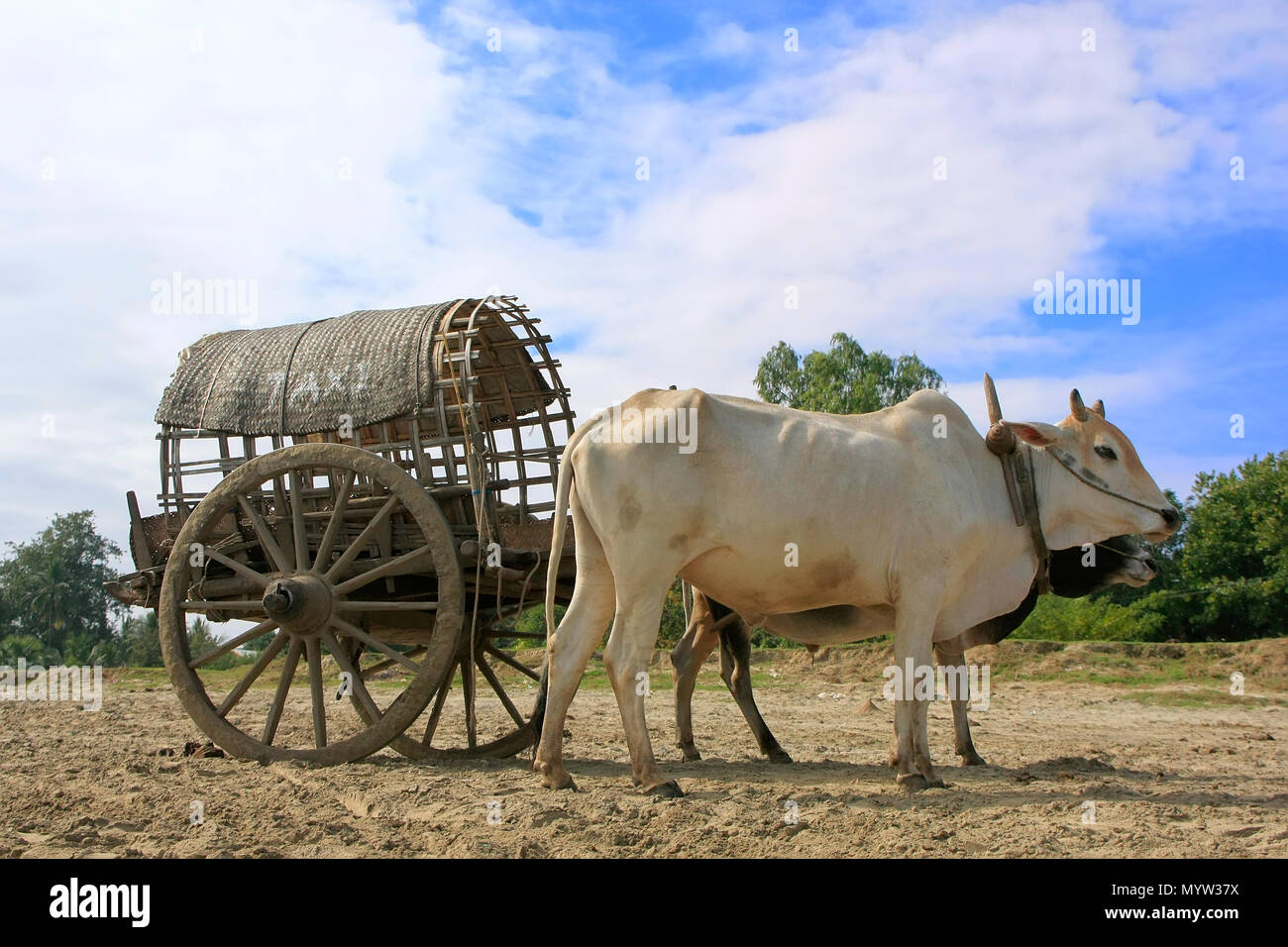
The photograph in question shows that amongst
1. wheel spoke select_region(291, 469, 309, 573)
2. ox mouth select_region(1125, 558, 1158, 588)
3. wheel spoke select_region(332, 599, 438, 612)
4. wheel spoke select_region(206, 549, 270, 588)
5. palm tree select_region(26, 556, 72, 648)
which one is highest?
wheel spoke select_region(291, 469, 309, 573)

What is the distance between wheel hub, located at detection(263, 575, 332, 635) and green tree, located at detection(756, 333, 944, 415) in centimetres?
2911

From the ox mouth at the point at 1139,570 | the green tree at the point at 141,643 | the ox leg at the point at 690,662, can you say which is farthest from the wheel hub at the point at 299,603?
the green tree at the point at 141,643

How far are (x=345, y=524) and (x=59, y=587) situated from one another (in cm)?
4982

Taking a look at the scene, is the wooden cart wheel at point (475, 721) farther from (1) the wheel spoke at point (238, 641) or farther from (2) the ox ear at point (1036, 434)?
(2) the ox ear at point (1036, 434)

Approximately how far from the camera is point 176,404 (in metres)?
8.43

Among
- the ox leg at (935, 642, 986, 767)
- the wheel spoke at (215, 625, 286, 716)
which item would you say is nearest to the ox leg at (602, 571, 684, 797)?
the wheel spoke at (215, 625, 286, 716)

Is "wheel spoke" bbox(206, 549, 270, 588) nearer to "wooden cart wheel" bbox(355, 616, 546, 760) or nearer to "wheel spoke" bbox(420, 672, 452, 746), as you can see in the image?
"wooden cart wheel" bbox(355, 616, 546, 760)

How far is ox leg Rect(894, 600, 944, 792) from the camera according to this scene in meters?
6.57

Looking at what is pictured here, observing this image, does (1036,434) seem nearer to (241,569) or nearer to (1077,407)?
(1077,407)

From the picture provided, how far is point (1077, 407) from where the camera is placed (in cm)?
788

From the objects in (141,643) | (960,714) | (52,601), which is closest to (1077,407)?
(960,714)

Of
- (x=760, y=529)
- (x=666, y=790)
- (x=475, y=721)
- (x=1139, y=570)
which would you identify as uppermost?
(x=760, y=529)

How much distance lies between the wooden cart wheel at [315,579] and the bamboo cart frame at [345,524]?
0.02 m
